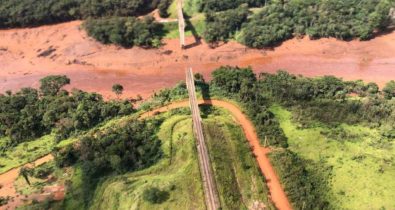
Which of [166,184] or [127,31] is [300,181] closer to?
[166,184]

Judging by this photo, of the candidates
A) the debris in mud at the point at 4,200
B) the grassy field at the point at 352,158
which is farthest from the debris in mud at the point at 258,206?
the debris in mud at the point at 4,200

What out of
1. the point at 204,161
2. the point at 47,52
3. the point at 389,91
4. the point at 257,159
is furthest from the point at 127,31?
the point at 389,91

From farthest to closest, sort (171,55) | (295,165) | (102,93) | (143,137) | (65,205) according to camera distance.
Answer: (171,55)
(102,93)
(143,137)
(295,165)
(65,205)

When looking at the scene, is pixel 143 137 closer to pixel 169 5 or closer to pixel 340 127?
pixel 340 127

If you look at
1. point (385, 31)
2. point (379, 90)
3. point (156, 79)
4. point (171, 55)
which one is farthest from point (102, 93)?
point (385, 31)

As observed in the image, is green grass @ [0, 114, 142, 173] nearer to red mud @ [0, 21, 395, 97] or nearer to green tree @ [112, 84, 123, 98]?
green tree @ [112, 84, 123, 98]
